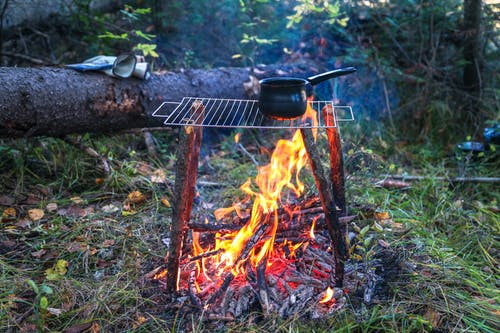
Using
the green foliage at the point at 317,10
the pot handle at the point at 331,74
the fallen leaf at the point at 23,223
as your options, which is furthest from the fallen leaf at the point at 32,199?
the green foliage at the point at 317,10

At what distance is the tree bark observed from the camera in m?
3.16

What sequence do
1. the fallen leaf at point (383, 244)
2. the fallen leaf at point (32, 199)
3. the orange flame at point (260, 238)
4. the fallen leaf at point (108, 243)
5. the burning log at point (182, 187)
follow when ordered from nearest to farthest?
the burning log at point (182, 187) < the orange flame at point (260, 238) < the fallen leaf at point (383, 244) < the fallen leaf at point (108, 243) < the fallen leaf at point (32, 199)

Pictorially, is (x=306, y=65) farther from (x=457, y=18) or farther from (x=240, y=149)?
(x=457, y=18)

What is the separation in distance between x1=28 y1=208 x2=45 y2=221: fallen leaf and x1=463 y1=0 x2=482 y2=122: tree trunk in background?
428 centimetres

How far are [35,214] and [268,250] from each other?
6.05ft

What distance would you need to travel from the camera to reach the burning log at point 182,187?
210 centimetres

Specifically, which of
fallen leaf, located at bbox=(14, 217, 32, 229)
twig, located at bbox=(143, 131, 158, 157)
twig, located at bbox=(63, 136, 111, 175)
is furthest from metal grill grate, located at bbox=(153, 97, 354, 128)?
fallen leaf, located at bbox=(14, 217, 32, 229)

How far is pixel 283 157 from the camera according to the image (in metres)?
2.90

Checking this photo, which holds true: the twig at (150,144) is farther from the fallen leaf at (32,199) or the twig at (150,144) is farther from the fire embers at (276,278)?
the fire embers at (276,278)

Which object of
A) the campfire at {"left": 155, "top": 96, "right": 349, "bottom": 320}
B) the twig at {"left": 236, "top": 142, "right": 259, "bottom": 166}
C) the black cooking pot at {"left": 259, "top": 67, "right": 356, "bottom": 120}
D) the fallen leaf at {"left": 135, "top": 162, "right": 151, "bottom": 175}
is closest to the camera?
the black cooking pot at {"left": 259, "top": 67, "right": 356, "bottom": 120}

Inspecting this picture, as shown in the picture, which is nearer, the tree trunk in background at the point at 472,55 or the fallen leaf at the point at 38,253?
the fallen leaf at the point at 38,253

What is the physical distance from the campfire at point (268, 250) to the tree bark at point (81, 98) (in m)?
1.50

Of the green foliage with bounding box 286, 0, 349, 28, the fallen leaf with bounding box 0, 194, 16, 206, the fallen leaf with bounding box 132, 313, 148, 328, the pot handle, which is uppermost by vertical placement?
the green foliage with bounding box 286, 0, 349, 28

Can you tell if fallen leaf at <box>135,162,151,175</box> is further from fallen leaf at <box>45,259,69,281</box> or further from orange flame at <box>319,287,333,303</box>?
orange flame at <box>319,287,333,303</box>
